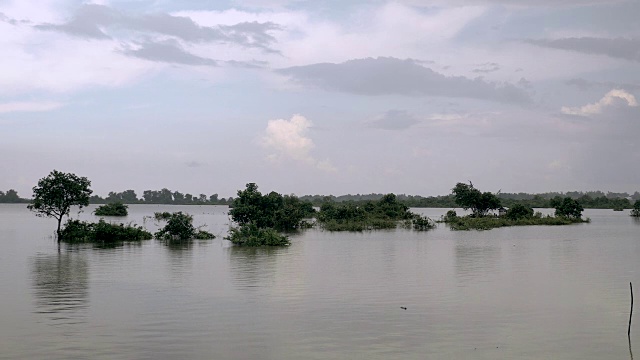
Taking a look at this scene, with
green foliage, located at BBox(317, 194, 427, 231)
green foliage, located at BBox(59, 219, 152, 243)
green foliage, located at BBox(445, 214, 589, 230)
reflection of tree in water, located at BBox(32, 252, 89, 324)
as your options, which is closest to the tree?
green foliage, located at BBox(59, 219, 152, 243)

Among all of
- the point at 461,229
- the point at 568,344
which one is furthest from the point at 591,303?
the point at 461,229

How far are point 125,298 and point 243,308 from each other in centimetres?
442

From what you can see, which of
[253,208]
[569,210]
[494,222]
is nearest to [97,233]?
[253,208]

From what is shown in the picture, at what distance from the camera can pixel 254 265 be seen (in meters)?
29.0

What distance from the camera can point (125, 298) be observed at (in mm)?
20125

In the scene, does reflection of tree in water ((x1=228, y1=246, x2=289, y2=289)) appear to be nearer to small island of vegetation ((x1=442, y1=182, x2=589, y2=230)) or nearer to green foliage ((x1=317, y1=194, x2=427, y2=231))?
green foliage ((x1=317, y1=194, x2=427, y2=231))

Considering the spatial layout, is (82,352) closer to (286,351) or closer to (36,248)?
(286,351)

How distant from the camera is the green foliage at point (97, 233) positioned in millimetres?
41719

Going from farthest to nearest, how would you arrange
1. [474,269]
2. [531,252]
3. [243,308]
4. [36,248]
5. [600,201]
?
[600,201] → [36,248] → [531,252] → [474,269] → [243,308]

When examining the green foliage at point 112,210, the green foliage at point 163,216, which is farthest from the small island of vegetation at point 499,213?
the green foliage at point 112,210

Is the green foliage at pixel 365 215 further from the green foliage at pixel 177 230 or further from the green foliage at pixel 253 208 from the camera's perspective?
the green foliage at pixel 177 230

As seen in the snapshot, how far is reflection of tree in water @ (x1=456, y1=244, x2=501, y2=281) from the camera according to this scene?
26531mm

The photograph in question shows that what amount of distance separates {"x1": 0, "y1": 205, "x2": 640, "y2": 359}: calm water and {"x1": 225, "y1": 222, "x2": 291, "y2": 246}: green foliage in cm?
440

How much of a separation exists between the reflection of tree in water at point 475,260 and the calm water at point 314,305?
143 mm
